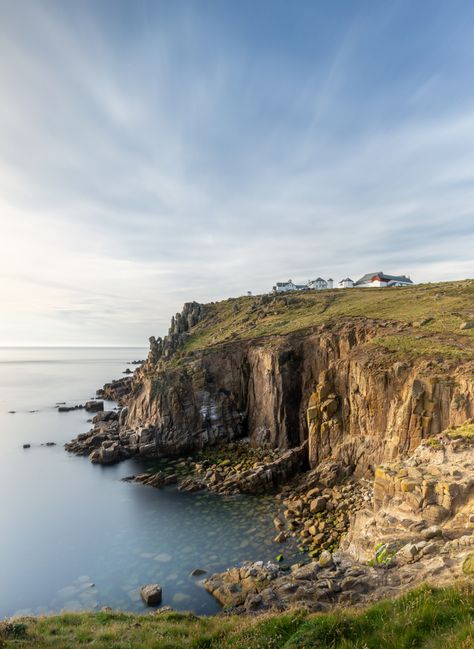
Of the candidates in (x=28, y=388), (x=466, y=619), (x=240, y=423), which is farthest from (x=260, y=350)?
(x=28, y=388)

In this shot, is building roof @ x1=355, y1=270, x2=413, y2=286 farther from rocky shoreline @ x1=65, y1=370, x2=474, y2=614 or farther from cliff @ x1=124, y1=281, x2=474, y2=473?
rocky shoreline @ x1=65, y1=370, x2=474, y2=614

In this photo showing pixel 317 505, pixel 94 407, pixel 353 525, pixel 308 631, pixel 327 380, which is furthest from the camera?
pixel 94 407

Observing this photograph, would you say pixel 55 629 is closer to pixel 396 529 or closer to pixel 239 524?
pixel 396 529

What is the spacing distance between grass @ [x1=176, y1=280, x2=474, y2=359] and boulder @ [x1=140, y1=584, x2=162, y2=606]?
2905cm

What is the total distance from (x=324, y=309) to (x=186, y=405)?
28.6 meters

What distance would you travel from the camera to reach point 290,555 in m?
26.2

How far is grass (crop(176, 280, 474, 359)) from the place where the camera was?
124 feet

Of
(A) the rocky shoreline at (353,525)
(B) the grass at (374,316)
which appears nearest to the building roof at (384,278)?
(B) the grass at (374,316)

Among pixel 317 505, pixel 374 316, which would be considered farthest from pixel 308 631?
pixel 374 316

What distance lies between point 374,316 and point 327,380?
14996mm

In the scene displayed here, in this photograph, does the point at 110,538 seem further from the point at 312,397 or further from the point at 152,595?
the point at 312,397

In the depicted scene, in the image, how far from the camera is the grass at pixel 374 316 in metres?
37.9

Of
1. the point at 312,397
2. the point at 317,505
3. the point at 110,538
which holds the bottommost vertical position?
the point at 110,538

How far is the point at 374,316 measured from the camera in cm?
5162
